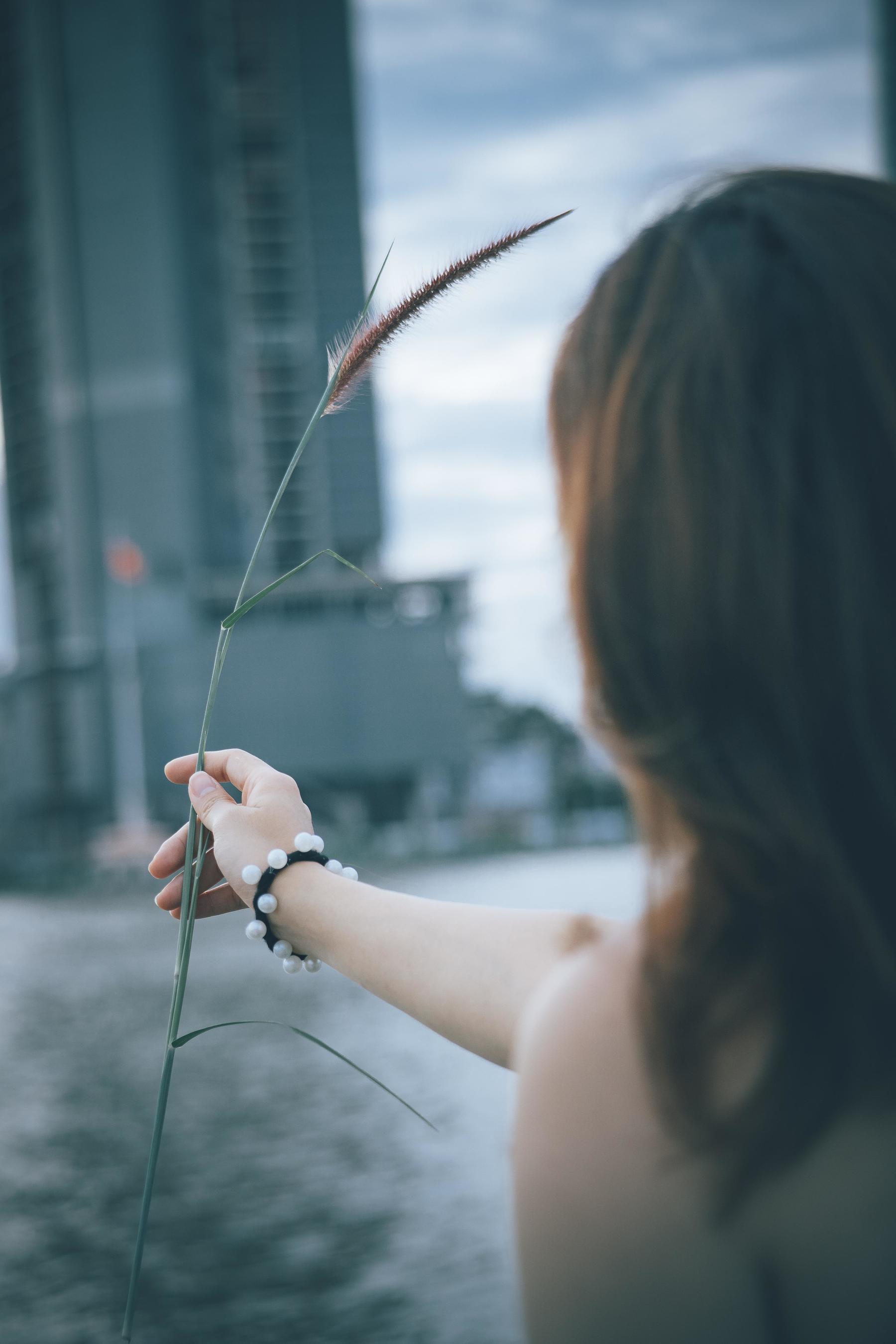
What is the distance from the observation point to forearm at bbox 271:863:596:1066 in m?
0.86

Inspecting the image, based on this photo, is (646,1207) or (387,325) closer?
(646,1207)

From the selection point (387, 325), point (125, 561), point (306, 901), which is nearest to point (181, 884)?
point (306, 901)

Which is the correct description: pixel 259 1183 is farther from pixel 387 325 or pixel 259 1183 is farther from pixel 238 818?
pixel 387 325

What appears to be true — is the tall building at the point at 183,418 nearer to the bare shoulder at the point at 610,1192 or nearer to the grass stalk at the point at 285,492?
the grass stalk at the point at 285,492

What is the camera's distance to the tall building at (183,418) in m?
52.7

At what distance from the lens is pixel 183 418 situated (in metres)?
55.2

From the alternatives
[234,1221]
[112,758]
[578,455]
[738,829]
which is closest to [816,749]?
[738,829]

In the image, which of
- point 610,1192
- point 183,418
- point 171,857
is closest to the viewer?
point 610,1192

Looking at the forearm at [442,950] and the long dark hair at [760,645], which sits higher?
the long dark hair at [760,645]

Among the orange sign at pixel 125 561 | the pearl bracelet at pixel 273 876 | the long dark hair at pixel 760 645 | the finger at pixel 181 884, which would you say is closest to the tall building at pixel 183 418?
the orange sign at pixel 125 561

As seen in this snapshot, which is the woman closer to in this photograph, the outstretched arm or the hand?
the outstretched arm

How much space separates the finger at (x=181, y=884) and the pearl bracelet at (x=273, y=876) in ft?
0.20

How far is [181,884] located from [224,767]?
0.12 m

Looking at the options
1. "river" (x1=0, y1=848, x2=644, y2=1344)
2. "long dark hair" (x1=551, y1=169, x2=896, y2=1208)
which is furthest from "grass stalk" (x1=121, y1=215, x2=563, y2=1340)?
"river" (x1=0, y1=848, x2=644, y2=1344)
